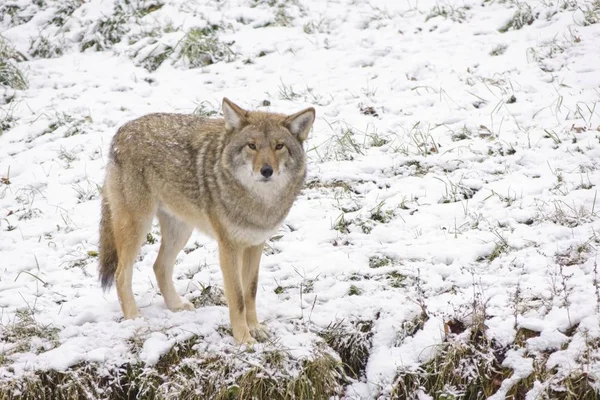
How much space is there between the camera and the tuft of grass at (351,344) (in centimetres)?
454

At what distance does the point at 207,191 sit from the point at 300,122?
0.84 m

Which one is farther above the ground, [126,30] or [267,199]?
[267,199]

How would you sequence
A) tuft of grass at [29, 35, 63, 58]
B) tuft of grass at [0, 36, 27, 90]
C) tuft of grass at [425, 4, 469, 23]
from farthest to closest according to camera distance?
tuft of grass at [29, 35, 63, 58], tuft of grass at [425, 4, 469, 23], tuft of grass at [0, 36, 27, 90]

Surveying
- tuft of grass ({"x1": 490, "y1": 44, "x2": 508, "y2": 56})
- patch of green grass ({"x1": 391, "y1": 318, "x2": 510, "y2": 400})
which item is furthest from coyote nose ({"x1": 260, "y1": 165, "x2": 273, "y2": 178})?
tuft of grass ({"x1": 490, "y1": 44, "x2": 508, "y2": 56})

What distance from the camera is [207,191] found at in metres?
4.61

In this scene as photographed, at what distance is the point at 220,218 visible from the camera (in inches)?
178

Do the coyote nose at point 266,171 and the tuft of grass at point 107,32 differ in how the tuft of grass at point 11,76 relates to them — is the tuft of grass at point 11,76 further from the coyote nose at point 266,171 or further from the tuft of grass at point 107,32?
the coyote nose at point 266,171

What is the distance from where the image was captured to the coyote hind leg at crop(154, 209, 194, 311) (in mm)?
5133

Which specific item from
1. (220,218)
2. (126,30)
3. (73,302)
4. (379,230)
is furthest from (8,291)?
(126,30)

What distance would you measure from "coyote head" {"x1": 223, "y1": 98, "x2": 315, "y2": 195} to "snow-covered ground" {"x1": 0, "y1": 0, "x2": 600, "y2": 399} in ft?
3.62

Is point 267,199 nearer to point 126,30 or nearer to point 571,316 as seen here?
point 571,316

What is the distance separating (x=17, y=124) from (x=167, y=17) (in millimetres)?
2977

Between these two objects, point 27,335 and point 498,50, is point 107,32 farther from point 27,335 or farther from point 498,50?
point 27,335

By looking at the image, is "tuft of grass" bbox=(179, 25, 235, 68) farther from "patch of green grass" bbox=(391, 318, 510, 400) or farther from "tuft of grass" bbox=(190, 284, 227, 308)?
"patch of green grass" bbox=(391, 318, 510, 400)
